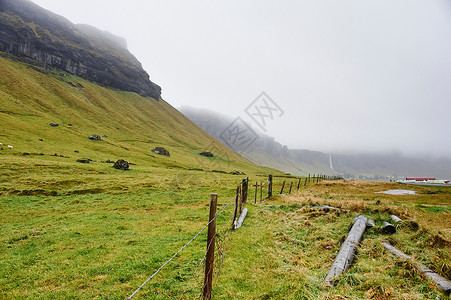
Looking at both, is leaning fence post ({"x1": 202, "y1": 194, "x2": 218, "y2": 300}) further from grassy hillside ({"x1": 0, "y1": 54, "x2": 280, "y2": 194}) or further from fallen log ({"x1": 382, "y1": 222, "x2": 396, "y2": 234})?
grassy hillside ({"x1": 0, "y1": 54, "x2": 280, "y2": 194})

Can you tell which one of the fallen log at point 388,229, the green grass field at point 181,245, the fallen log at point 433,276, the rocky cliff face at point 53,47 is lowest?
the green grass field at point 181,245

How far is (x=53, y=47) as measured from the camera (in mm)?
151500

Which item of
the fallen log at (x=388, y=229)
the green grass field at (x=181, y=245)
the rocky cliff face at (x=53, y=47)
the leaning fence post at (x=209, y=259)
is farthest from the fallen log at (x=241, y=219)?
the rocky cliff face at (x=53, y=47)

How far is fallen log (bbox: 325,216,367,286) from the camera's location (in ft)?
20.0

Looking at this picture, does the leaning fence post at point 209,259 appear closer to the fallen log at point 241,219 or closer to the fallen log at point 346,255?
the fallen log at point 346,255

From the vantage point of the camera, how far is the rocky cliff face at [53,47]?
446 feet

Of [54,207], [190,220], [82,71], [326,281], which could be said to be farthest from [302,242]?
[82,71]

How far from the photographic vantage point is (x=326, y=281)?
19.3 ft

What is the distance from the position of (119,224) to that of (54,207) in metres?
10.4

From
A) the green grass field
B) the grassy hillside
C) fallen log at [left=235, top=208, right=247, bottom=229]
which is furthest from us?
the grassy hillside

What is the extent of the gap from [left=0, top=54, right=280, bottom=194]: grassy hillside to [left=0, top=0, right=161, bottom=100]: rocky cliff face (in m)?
13.0

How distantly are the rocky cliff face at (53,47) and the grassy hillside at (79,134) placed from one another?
12951mm

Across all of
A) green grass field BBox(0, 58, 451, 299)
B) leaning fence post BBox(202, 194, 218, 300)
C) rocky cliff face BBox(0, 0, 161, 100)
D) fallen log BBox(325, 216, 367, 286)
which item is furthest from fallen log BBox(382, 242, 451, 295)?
rocky cliff face BBox(0, 0, 161, 100)

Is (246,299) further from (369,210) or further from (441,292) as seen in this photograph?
(369,210)
